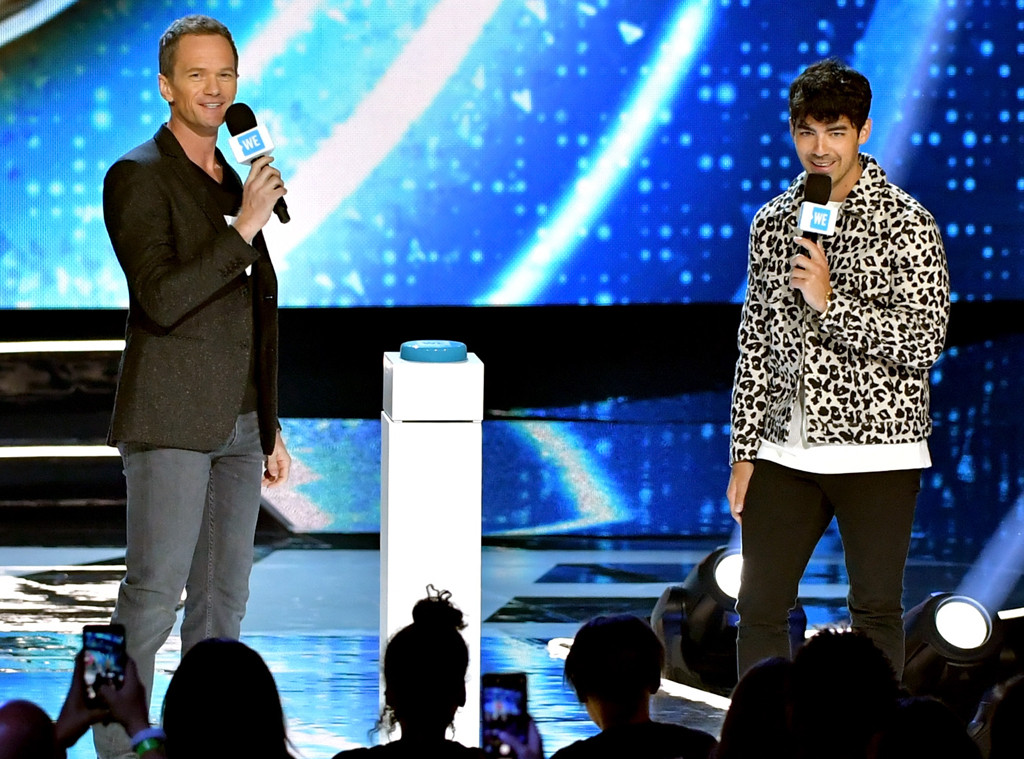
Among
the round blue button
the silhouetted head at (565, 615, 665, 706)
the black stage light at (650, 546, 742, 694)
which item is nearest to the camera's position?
the silhouetted head at (565, 615, 665, 706)

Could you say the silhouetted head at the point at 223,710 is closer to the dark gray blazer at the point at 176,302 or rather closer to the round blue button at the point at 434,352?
the dark gray blazer at the point at 176,302

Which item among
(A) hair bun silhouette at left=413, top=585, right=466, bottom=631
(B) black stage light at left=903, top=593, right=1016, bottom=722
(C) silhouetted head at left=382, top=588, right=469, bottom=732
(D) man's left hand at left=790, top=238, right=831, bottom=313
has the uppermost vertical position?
(D) man's left hand at left=790, top=238, right=831, bottom=313

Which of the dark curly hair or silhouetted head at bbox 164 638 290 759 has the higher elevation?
the dark curly hair

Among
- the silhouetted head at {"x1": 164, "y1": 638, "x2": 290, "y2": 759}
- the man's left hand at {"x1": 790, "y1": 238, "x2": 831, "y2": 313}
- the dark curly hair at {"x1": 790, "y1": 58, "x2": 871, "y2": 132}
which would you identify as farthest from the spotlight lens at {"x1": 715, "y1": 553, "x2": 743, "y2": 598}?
the silhouetted head at {"x1": 164, "y1": 638, "x2": 290, "y2": 759}

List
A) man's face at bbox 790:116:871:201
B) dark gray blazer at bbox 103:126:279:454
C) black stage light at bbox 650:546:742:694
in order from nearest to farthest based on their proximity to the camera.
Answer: dark gray blazer at bbox 103:126:279:454 < man's face at bbox 790:116:871:201 < black stage light at bbox 650:546:742:694

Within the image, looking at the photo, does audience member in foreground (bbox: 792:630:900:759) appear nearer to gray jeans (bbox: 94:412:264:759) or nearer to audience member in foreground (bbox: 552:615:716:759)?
audience member in foreground (bbox: 552:615:716:759)

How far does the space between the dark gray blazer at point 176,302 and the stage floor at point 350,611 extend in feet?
2.47

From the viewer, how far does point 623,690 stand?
2111 millimetres

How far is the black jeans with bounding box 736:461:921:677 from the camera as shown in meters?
2.83

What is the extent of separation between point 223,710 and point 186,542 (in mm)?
931

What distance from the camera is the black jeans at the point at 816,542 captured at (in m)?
2.83

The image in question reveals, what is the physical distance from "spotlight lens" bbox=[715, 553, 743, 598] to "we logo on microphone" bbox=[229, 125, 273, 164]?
1.64 m

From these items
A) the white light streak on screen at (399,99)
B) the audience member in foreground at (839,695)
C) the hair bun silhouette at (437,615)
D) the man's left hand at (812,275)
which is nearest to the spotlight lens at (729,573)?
the man's left hand at (812,275)

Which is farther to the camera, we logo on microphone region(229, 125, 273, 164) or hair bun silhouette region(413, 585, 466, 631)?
we logo on microphone region(229, 125, 273, 164)
